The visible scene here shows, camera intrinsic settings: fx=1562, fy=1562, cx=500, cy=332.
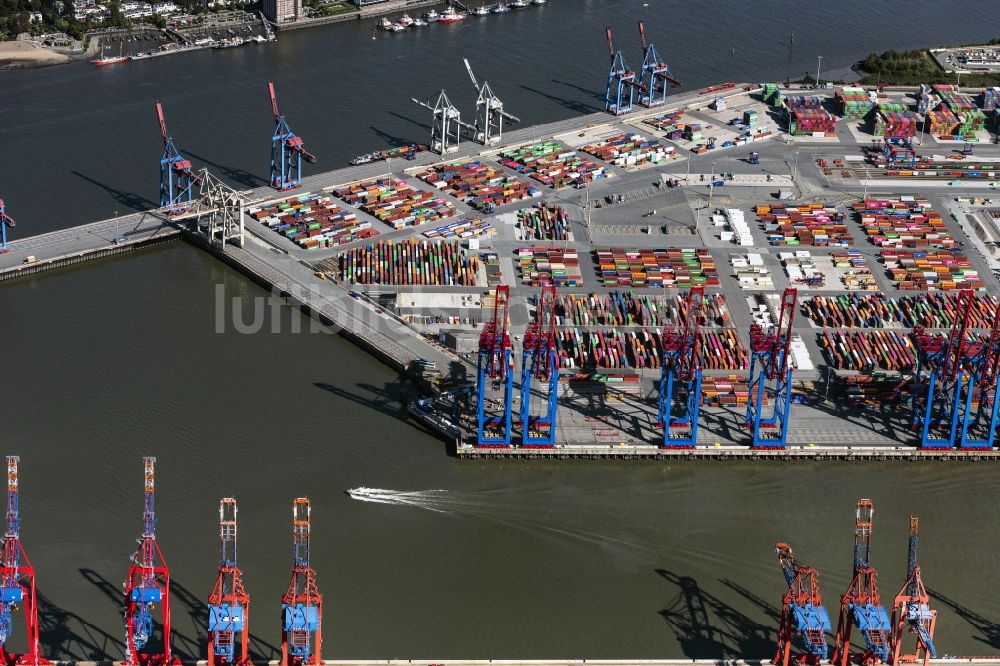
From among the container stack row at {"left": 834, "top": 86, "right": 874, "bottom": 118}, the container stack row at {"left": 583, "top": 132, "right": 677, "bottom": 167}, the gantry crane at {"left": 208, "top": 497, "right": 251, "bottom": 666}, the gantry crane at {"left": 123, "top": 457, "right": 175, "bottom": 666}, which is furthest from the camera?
the container stack row at {"left": 834, "top": 86, "right": 874, "bottom": 118}

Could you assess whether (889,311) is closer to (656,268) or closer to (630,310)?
(656,268)

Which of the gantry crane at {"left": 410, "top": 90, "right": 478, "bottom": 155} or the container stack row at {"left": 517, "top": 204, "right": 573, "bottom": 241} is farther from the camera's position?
the gantry crane at {"left": 410, "top": 90, "right": 478, "bottom": 155}

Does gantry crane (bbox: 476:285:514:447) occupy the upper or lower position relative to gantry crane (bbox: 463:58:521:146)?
lower

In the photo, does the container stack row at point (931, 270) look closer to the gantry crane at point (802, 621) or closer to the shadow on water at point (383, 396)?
the shadow on water at point (383, 396)

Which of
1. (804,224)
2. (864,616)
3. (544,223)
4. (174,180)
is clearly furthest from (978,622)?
(174,180)

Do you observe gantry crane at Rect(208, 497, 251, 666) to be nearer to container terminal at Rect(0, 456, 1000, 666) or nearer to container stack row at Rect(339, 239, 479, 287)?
container terminal at Rect(0, 456, 1000, 666)

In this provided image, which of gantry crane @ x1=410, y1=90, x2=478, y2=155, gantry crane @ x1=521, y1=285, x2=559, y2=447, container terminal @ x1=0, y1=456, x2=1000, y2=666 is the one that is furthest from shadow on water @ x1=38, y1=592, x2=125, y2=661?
gantry crane @ x1=410, y1=90, x2=478, y2=155

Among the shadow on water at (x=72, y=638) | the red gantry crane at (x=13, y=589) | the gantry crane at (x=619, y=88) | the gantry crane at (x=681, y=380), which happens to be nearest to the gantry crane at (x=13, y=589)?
the red gantry crane at (x=13, y=589)
